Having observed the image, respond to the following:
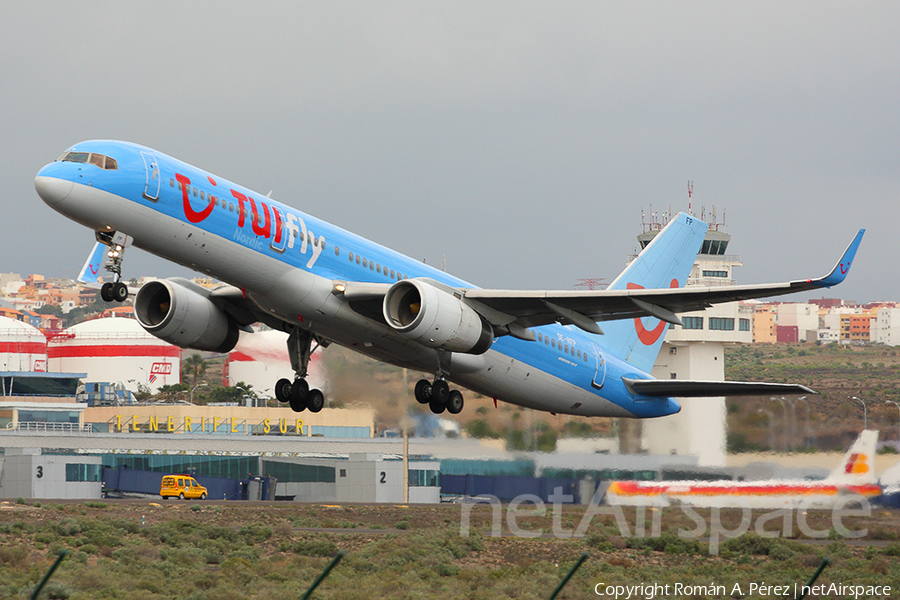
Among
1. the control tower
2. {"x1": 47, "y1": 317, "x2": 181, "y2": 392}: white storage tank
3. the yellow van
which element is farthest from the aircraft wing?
{"x1": 47, "y1": 317, "x2": 181, "y2": 392}: white storage tank

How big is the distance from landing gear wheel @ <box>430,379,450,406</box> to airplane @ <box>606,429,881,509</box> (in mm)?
9180

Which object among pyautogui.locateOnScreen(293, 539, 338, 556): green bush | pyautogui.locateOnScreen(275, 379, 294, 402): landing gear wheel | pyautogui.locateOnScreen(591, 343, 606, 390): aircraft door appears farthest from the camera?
pyautogui.locateOnScreen(293, 539, 338, 556): green bush

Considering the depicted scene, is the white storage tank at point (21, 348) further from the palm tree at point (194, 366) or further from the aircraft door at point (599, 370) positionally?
the aircraft door at point (599, 370)

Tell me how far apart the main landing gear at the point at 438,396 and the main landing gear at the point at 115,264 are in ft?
30.2

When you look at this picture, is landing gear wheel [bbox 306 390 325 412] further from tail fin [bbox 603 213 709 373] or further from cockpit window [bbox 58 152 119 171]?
tail fin [bbox 603 213 709 373]

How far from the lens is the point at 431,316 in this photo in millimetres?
28359

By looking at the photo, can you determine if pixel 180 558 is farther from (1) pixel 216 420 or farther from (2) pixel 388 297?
(1) pixel 216 420

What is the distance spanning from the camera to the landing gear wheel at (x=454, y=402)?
31797 mm

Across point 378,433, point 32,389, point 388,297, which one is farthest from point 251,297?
point 32,389

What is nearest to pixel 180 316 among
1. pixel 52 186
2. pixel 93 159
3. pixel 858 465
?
pixel 93 159

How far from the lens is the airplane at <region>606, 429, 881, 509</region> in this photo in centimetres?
3447

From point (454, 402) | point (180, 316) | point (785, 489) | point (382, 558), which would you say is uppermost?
point (180, 316)

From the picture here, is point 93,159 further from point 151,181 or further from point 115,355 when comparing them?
point 115,355

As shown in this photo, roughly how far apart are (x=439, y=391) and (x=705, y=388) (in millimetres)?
9324
